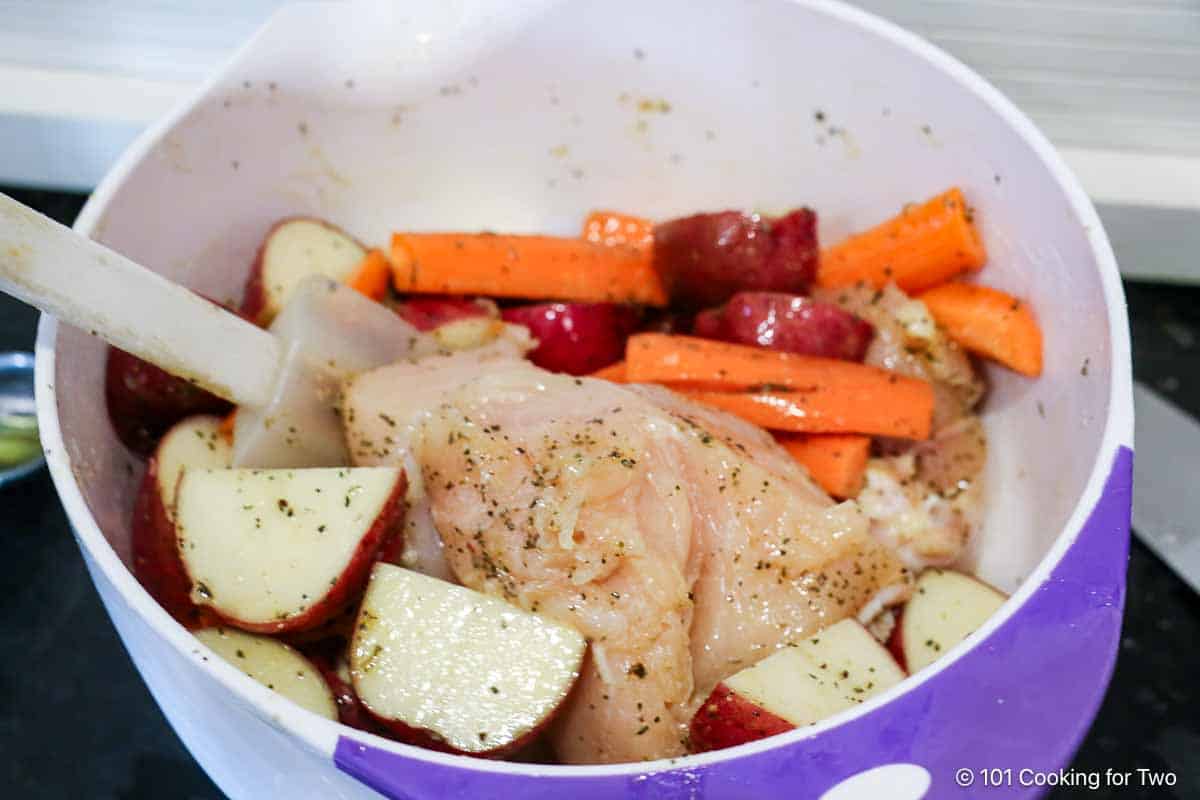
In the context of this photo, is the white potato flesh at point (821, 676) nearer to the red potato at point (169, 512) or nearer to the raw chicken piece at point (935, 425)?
the raw chicken piece at point (935, 425)

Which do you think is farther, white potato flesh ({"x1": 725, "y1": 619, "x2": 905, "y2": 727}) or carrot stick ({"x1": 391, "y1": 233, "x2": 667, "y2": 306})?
carrot stick ({"x1": 391, "y1": 233, "x2": 667, "y2": 306})

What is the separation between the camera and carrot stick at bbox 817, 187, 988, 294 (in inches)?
52.4

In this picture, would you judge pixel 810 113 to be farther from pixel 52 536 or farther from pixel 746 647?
pixel 52 536

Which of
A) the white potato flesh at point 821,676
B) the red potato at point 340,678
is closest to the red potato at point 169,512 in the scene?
the red potato at point 340,678

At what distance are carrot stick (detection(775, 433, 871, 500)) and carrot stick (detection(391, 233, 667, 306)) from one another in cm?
31

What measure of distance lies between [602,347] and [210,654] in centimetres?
70

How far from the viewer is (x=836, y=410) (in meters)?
1.31

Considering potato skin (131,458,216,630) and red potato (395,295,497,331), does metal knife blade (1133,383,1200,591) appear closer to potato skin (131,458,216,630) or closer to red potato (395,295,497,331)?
red potato (395,295,497,331)

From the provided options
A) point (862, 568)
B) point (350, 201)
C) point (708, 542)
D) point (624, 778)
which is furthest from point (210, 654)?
point (350, 201)

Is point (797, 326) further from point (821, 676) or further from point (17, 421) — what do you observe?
point (17, 421)

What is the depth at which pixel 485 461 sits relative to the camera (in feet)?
3.59

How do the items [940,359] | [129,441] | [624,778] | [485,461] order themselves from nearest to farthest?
[624,778]
[485,461]
[129,441]
[940,359]

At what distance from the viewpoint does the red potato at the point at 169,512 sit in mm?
1090

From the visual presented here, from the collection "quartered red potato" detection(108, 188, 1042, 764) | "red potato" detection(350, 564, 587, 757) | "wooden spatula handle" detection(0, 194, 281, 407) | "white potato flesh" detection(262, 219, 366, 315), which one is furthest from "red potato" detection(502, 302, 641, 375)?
"red potato" detection(350, 564, 587, 757)
